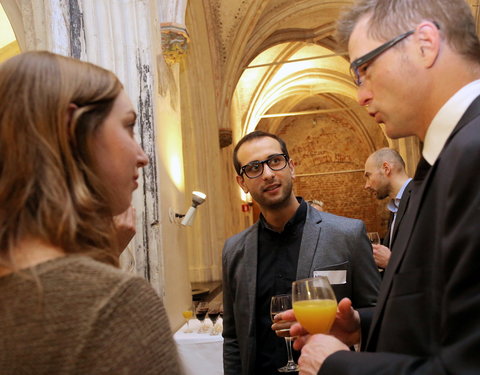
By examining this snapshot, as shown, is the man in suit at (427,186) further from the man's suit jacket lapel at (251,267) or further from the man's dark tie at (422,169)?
the man's suit jacket lapel at (251,267)

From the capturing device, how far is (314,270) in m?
2.44

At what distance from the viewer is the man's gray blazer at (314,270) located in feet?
7.96

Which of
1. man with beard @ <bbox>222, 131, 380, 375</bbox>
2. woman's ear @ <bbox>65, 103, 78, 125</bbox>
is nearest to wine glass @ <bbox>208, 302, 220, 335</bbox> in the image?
man with beard @ <bbox>222, 131, 380, 375</bbox>

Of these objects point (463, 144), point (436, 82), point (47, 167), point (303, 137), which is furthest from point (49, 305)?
point (303, 137)

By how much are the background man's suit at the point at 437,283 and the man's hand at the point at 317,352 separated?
0.05 metres

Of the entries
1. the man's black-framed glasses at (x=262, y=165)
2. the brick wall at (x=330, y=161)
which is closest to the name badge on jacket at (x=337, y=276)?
the man's black-framed glasses at (x=262, y=165)

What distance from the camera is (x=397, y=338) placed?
120 cm

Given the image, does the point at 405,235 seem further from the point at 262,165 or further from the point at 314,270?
the point at 262,165

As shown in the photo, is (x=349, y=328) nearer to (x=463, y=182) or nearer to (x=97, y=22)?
(x=463, y=182)

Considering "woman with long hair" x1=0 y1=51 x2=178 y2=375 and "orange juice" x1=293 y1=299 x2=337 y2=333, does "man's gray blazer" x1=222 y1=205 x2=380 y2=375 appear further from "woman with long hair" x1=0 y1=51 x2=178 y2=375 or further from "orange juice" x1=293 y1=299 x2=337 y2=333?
"woman with long hair" x1=0 y1=51 x2=178 y2=375

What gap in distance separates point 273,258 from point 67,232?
1736 mm

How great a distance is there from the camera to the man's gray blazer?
2.43m

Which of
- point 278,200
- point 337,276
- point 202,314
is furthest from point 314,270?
point 202,314

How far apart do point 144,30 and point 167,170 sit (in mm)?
1479
